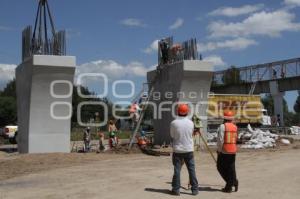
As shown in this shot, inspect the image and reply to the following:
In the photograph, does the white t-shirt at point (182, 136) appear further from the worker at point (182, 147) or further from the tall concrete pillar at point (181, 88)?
the tall concrete pillar at point (181, 88)

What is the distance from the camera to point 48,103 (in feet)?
72.3

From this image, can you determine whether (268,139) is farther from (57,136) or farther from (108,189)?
(108,189)

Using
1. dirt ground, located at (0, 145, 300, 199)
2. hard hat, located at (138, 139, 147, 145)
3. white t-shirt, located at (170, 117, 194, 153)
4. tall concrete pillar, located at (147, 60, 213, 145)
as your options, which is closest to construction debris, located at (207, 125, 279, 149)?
tall concrete pillar, located at (147, 60, 213, 145)

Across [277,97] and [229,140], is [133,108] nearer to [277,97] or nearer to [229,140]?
[229,140]

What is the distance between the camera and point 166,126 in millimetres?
25594

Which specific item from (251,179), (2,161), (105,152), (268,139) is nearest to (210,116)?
(268,139)

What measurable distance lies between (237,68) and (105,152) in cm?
4063

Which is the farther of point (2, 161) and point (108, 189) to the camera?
point (2, 161)

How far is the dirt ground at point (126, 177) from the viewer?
11211 mm

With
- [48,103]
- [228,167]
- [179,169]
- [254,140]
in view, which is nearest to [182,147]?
[179,169]

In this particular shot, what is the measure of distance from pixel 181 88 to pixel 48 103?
6170 millimetres

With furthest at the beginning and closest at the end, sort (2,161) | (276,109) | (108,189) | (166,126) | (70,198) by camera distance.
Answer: (276,109) → (166,126) → (2,161) → (108,189) → (70,198)

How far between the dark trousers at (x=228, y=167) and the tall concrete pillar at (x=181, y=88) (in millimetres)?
12680

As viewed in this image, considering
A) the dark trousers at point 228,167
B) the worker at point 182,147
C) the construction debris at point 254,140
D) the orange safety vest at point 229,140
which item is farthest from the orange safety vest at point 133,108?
the worker at point 182,147
